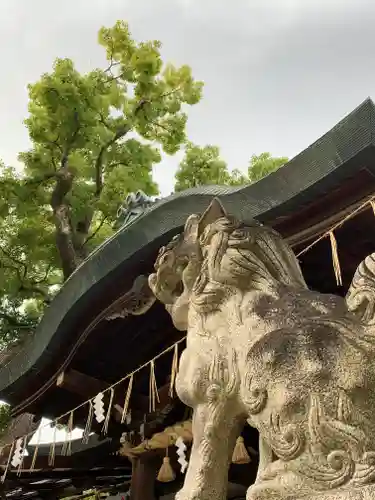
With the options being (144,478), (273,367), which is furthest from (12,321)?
(273,367)

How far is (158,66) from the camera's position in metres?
10.7

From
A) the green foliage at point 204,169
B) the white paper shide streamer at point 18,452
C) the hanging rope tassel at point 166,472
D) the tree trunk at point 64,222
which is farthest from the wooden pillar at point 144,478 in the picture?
the green foliage at point 204,169

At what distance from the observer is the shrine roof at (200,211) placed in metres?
2.62

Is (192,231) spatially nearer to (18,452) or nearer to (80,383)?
(80,383)

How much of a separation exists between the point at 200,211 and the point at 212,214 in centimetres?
69

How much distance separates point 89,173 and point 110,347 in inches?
262

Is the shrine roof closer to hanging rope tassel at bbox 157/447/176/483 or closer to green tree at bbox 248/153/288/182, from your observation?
hanging rope tassel at bbox 157/447/176/483

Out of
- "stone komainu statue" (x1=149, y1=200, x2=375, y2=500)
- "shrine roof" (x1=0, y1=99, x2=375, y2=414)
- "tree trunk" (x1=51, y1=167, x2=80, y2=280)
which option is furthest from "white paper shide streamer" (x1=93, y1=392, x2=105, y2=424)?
"tree trunk" (x1=51, y1=167, x2=80, y2=280)

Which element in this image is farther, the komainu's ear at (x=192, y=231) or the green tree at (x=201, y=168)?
the green tree at (x=201, y=168)

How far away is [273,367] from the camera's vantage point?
1.92 meters

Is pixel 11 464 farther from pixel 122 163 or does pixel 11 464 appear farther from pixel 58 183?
pixel 122 163

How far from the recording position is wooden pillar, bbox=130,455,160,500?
18.2 feet

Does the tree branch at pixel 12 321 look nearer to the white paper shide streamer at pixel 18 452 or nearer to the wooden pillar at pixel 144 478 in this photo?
the white paper shide streamer at pixel 18 452

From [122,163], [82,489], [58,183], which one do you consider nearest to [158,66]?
[122,163]
